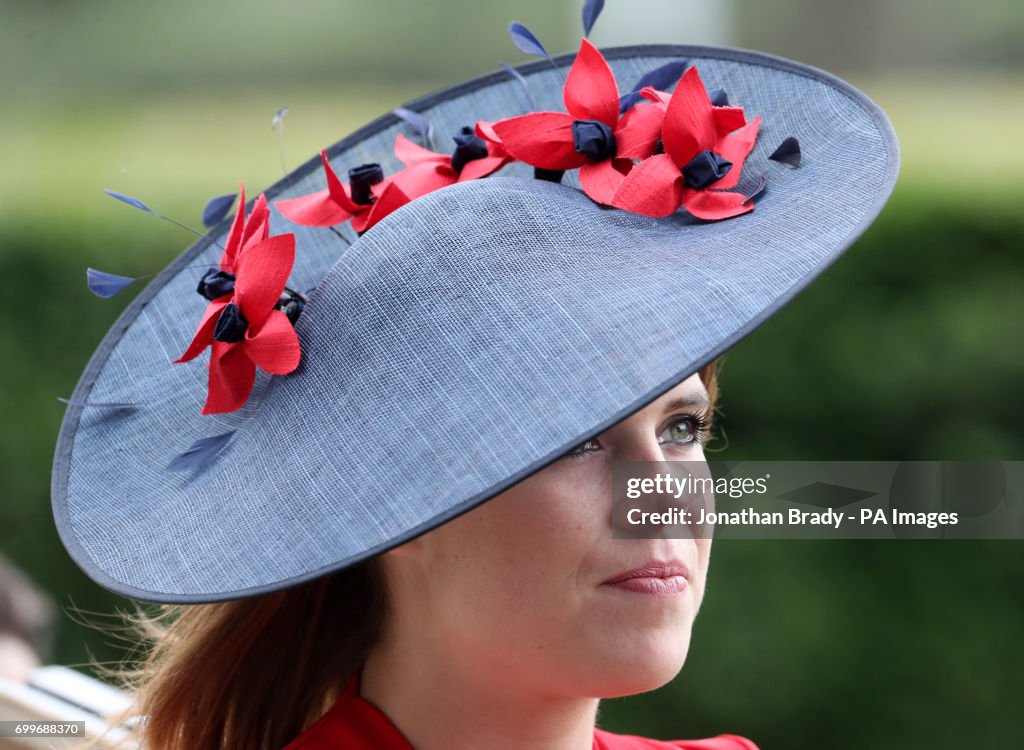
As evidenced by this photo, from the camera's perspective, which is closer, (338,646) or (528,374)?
(528,374)

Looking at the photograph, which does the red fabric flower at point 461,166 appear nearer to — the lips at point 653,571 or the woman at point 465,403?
the woman at point 465,403

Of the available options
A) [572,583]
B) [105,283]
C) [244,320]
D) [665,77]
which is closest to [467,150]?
[665,77]

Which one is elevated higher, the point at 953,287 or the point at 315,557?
the point at 315,557

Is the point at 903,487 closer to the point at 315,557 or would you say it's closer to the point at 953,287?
the point at 315,557

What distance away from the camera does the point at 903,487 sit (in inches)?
64.8

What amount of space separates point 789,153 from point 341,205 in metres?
0.59

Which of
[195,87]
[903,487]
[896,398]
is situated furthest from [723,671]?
[195,87]

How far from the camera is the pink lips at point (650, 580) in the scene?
1374 millimetres

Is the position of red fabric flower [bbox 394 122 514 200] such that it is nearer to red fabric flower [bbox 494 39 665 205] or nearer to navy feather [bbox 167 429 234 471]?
red fabric flower [bbox 494 39 665 205]

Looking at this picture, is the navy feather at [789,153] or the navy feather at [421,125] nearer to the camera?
the navy feather at [789,153]

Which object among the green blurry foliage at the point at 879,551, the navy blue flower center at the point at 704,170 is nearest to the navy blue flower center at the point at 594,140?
the navy blue flower center at the point at 704,170

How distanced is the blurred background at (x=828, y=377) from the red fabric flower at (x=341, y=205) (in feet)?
3.41

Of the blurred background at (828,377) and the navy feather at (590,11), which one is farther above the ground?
the navy feather at (590,11)

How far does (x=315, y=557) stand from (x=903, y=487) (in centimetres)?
85
